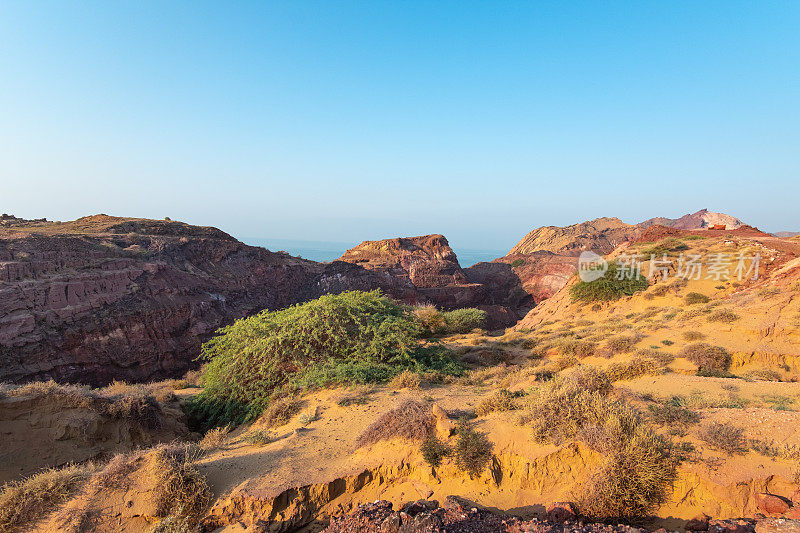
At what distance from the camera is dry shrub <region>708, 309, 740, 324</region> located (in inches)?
468

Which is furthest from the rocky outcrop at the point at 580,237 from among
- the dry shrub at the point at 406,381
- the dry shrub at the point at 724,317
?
the dry shrub at the point at 406,381

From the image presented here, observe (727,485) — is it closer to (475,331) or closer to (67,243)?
(475,331)

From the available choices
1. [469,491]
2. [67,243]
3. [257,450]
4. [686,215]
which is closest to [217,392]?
[257,450]

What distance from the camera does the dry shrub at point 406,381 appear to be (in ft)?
27.6

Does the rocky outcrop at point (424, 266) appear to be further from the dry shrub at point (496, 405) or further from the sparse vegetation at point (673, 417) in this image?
the sparse vegetation at point (673, 417)

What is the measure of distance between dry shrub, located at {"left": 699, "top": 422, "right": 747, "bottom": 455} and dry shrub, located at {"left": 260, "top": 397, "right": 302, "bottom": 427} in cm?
709

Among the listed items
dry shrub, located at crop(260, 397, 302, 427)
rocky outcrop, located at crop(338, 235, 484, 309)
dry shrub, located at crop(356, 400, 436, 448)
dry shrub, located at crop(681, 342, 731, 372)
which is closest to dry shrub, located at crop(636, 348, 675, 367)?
dry shrub, located at crop(681, 342, 731, 372)

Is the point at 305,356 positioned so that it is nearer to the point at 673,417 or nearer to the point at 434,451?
the point at 434,451

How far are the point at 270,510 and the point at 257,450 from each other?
182cm

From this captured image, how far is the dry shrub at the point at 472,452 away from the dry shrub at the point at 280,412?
4.39 meters

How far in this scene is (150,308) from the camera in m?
19.4

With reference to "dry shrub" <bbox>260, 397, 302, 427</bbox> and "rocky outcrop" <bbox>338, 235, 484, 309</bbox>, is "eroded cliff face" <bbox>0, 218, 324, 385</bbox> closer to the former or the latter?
"dry shrub" <bbox>260, 397, 302, 427</bbox>

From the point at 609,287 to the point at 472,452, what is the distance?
1987 cm

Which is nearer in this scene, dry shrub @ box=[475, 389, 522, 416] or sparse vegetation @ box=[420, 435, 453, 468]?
sparse vegetation @ box=[420, 435, 453, 468]
